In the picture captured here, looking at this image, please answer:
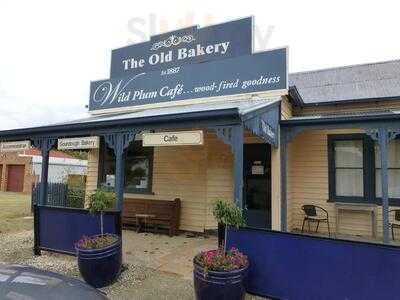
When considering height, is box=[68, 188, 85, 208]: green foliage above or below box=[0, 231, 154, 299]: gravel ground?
above

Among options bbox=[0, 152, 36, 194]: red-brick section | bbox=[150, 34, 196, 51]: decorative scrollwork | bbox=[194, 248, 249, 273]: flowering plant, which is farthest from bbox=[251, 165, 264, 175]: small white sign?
bbox=[0, 152, 36, 194]: red-brick section

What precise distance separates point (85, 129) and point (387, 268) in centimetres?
620

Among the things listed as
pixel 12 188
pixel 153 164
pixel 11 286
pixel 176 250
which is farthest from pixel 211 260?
pixel 12 188

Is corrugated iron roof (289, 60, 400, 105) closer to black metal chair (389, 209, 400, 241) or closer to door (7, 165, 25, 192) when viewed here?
black metal chair (389, 209, 400, 241)

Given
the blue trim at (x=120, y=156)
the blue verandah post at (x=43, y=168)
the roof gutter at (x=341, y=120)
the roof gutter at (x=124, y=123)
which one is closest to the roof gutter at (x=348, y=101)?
→ the roof gutter at (x=341, y=120)

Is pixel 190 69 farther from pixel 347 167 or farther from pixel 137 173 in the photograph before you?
pixel 347 167

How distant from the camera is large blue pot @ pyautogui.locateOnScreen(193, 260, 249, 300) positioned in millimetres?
4645

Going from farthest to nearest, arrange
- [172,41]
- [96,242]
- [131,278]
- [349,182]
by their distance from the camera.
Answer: [172,41], [349,182], [131,278], [96,242]

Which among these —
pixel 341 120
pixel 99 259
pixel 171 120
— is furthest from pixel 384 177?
pixel 99 259

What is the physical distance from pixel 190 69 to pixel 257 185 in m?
3.57

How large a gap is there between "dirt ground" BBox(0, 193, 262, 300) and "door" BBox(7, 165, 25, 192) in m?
21.3

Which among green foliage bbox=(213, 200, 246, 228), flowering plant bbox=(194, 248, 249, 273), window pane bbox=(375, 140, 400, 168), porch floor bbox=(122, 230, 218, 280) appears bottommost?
porch floor bbox=(122, 230, 218, 280)

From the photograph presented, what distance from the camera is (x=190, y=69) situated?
376 inches

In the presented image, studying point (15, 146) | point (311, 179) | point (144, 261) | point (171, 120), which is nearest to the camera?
point (171, 120)
